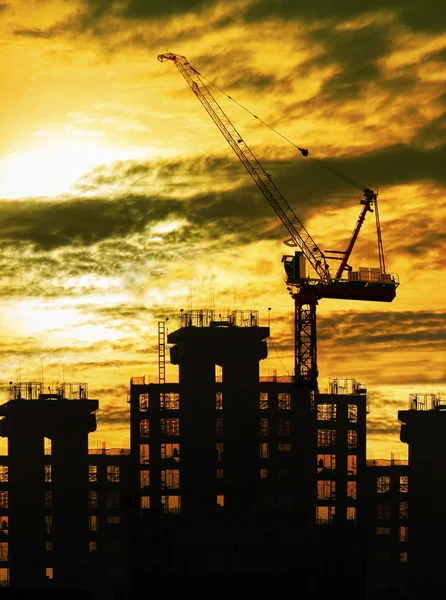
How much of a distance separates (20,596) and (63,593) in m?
4.75

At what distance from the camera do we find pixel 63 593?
155 metres

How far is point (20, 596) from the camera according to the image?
512 feet
